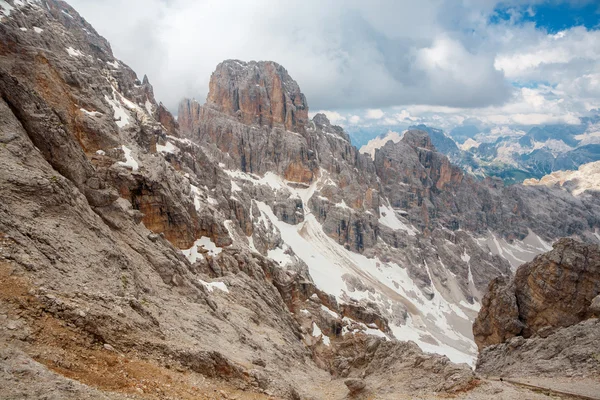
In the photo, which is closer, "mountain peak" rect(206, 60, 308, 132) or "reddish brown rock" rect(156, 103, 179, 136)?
"reddish brown rock" rect(156, 103, 179, 136)

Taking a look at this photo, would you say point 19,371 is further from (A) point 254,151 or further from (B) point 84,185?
(A) point 254,151

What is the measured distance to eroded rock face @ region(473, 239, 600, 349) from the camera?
37406mm

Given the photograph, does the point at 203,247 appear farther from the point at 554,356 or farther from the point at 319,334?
the point at 554,356

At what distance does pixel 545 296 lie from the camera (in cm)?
3844

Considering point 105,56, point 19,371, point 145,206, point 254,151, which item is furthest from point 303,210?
point 19,371

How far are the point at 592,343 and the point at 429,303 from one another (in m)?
136

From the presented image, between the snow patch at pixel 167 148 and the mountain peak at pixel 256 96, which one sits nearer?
the snow patch at pixel 167 148

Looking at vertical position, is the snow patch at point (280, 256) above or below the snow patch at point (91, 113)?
below

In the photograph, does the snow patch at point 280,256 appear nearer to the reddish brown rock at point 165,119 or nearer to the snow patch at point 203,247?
the reddish brown rock at point 165,119

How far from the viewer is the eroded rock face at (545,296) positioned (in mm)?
37406

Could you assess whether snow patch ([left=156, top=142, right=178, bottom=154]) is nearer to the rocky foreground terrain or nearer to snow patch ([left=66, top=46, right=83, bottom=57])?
the rocky foreground terrain

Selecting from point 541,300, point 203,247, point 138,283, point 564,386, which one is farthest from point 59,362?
point 541,300

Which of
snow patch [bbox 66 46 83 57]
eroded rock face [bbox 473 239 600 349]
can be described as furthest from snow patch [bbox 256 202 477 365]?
snow patch [bbox 66 46 83 57]

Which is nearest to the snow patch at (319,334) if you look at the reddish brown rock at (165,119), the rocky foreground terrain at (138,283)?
the rocky foreground terrain at (138,283)
